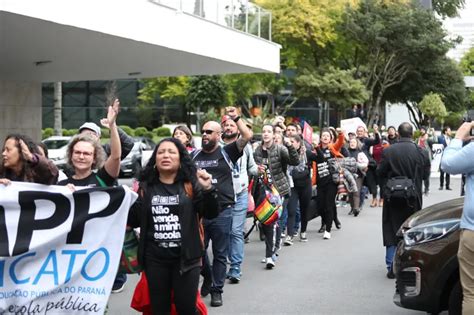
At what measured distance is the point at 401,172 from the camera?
8.63 m

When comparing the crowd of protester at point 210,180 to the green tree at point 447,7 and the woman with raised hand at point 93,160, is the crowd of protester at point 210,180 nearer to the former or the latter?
the woman with raised hand at point 93,160

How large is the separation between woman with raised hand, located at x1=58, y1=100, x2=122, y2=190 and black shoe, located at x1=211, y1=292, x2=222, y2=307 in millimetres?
2499

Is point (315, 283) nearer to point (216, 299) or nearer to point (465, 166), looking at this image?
point (216, 299)

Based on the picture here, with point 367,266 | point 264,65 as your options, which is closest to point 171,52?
point 264,65

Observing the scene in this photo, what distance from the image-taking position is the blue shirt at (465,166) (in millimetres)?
5168

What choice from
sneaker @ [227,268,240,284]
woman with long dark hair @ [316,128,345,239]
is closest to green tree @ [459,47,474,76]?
woman with long dark hair @ [316,128,345,239]

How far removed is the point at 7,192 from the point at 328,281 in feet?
16.2

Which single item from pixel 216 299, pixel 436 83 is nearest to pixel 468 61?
pixel 436 83

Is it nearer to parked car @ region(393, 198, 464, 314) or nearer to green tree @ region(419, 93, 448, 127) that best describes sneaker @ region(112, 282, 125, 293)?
parked car @ region(393, 198, 464, 314)

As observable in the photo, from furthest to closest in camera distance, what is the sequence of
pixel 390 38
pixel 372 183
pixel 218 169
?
pixel 390 38
pixel 372 183
pixel 218 169

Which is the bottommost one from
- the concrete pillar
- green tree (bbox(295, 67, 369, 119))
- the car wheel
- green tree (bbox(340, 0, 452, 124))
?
the car wheel

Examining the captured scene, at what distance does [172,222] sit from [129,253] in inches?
23.2

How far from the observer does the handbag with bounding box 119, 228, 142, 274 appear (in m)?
5.24

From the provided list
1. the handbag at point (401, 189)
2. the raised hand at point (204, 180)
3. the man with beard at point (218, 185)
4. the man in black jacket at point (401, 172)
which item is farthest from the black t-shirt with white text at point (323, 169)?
the raised hand at point (204, 180)
